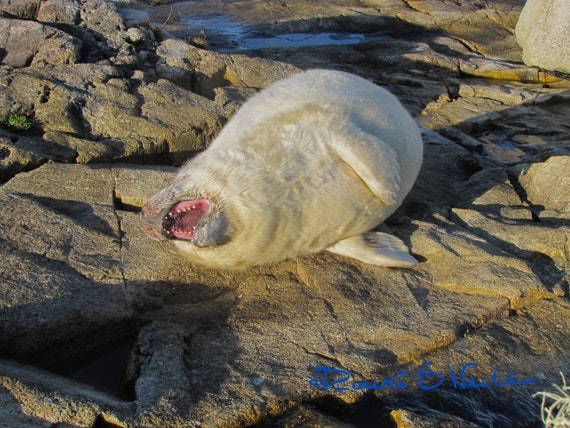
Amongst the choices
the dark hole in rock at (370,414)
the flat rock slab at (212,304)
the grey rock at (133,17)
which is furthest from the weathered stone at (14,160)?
the dark hole in rock at (370,414)

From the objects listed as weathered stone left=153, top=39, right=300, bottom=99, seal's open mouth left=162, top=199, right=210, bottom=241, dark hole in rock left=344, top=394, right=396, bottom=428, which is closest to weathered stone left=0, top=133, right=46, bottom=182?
seal's open mouth left=162, top=199, right=210, bottom=241

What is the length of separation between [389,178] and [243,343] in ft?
5.15

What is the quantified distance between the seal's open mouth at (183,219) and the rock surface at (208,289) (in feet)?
1.21

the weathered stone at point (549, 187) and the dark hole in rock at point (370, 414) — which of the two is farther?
the weathered stone at point (549, 187)

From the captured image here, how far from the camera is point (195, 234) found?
3.87 m

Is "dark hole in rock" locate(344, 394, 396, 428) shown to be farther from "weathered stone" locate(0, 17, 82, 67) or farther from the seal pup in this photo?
"weathered stone" locate(0, 17, 82, 67)

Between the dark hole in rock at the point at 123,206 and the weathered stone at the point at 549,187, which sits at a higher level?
the weathered stone at the point at 549,187

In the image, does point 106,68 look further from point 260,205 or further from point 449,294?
point 449,294

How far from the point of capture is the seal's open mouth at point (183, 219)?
13.2 feet

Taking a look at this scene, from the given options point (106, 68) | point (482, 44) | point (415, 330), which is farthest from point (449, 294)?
point (482, 44)

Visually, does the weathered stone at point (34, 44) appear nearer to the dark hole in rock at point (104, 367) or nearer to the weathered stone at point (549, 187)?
the dark hole in rock at point (104, 367)
